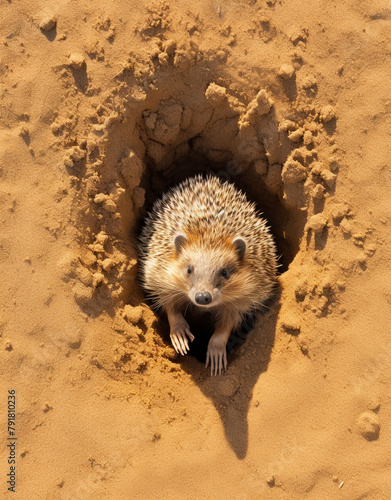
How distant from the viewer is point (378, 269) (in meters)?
4.68

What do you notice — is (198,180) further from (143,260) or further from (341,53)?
(341,53)

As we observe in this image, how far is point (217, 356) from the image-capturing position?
16.0 feet

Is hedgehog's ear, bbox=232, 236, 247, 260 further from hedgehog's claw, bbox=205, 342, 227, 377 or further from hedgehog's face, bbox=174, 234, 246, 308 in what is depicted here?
→ hedgehog's claw, bbox=205, 342, 227, 377

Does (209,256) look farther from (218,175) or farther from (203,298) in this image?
(218,175)

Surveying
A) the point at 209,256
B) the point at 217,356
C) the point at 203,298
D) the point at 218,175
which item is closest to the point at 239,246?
the point at 209,256

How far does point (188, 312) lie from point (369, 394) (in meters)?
2.38

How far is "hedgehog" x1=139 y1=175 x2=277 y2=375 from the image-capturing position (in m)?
4.83

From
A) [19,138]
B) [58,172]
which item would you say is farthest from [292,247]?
[19,138]

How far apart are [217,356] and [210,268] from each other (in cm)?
97

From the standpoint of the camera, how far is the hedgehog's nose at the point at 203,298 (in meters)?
4.30

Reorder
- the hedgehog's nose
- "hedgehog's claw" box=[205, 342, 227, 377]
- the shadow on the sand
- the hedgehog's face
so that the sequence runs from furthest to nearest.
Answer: "hedgehog's claw" box=[205, 342, 227, 377]
the hedgehog's face
the shadow on the sand
the hedgehog's nose

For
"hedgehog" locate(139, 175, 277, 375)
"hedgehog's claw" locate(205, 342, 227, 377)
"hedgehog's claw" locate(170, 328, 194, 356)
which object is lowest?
"hedgehog's claw" locate(170, 328, 194, 356)

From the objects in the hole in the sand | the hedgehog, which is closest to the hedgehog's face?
the hedgehog

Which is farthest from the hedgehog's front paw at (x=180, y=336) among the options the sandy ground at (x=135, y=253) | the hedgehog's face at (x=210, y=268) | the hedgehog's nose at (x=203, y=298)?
the hedgehog's nose at (x=203, y=298)
